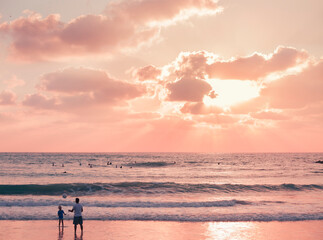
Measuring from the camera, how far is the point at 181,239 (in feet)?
64.1

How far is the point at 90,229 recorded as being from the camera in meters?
22.2

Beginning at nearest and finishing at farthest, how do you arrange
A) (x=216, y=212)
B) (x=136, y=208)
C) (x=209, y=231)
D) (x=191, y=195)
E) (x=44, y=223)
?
(x=209, y=231), (x=44, y=223), (x=216, y=212), (x=136, y=208), (x=191, y=195)

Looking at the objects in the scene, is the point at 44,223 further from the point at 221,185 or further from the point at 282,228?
the point at 221,185

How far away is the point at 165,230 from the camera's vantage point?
22047 mm

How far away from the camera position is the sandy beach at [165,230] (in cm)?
2023

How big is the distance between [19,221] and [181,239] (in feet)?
42.5

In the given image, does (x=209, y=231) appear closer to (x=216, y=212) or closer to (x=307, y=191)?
(x=216, y=212)

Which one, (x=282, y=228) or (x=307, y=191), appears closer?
(x=282, y=228)

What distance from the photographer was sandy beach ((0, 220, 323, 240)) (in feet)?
66.4

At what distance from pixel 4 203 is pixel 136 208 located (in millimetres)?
13187

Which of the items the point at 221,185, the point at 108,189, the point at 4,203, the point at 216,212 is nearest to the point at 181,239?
the point at 216,212

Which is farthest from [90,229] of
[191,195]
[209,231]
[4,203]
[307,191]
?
[307,191]

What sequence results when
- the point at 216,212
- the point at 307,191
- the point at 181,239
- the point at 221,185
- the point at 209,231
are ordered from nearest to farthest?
1. the point at 181,239
2. the point at 209,231
3. the point at 216,212
4. the point at 307,191
5. the point at 221,185

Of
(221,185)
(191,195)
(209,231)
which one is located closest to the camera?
(209,231)
